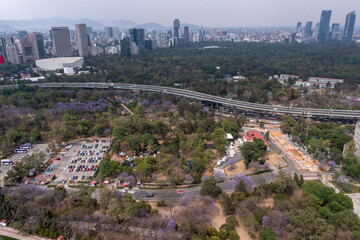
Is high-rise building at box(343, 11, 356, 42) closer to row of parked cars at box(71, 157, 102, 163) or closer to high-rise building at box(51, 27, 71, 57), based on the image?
high-rise building at box(51, 27, 71, 57)

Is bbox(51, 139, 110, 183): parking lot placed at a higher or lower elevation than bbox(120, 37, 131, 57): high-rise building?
lower

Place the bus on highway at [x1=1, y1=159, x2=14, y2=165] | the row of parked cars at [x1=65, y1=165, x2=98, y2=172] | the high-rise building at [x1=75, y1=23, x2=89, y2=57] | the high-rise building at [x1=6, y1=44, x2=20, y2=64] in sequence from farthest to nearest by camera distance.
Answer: the high-rise building at [x1=75, y1=23, x2=89, y2=57]
the high-rise building at [x1=6, y1=44, x2=20, y2=64]
the bus on highway at [x1=1, y1=159, x2=14, y2=165]
the row of parked cars at [x1=65, y1=165, x2=98, y2=172]

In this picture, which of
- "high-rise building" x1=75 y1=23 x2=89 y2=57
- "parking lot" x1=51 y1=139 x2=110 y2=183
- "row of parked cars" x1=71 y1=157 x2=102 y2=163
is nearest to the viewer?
"parking lot" x1=51 y1=139 x2=110 y2=183

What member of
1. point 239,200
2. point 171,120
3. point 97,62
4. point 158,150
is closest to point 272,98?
point 171,120

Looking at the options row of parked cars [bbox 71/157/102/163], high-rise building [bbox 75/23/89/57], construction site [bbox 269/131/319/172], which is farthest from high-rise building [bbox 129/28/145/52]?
row of parked cars [bbox 71/157/102/163]

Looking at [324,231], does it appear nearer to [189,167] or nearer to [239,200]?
[239,200]

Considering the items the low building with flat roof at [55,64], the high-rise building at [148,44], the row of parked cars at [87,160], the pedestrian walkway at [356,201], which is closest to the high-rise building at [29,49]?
the low building with flat roof at [55,64]
